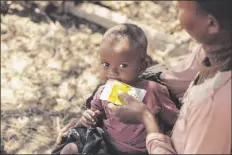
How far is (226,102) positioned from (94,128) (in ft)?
3.09

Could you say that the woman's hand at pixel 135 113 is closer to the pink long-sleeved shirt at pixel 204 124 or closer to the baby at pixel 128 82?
the pink long-sleeved shirt at pixel 204 124

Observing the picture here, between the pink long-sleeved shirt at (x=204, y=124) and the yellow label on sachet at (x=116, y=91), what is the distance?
14.4 inches

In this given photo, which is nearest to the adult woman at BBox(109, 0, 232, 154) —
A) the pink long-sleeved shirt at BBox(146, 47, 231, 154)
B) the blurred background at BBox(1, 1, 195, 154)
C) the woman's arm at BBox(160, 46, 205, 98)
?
the pink long-sleeved shirt at BBox(146, 47, 231, 154)

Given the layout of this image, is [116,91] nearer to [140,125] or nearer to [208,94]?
[140,125]

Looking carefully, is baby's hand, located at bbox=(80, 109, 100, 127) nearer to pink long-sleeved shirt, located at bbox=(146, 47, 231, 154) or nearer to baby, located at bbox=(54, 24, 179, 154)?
baby, located at bbox=(54, 24, 179, 154)

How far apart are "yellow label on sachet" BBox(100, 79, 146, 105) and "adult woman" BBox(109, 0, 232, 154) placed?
0.37 meters

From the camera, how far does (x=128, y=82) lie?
2.40 m

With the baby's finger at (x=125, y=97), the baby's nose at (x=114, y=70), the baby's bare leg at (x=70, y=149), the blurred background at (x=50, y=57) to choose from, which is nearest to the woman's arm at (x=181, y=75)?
the baby's nose at (x=114, y=70)

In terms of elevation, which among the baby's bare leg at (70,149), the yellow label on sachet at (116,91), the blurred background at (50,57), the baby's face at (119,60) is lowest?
the blurred background at (50,57)

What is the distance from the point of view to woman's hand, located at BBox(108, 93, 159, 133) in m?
2.03

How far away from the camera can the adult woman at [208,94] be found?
172 cm

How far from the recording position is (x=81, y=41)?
5.32 m

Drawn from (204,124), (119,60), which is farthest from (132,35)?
(204,124)

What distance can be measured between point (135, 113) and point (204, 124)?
38 cm
